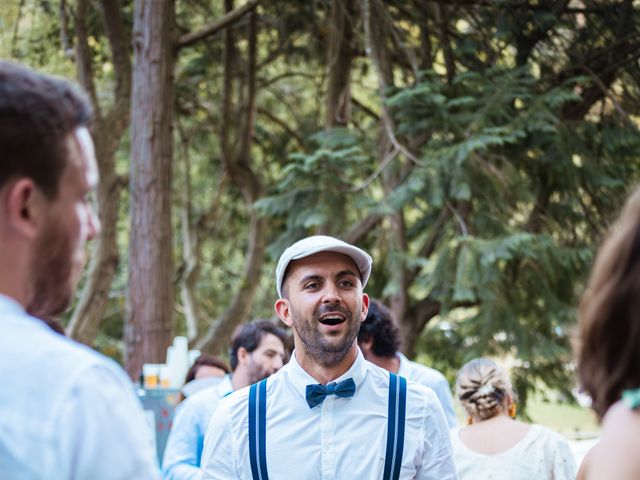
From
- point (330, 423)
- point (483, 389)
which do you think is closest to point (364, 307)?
point (330, 423)

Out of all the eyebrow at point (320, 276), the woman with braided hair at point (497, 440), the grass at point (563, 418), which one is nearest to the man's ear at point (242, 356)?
the woman with braided hair at point (497, 440)

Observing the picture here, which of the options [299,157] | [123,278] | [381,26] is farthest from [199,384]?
[123,278]

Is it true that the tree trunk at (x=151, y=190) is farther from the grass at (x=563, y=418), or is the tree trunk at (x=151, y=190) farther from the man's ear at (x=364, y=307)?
the grass at (x=563, y=418)

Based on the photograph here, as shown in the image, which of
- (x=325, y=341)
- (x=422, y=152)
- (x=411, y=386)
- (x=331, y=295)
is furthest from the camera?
(x=422, y=152)

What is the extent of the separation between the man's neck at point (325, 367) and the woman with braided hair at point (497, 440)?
1.57m

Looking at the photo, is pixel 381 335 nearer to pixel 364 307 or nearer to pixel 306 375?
pixel 364 307

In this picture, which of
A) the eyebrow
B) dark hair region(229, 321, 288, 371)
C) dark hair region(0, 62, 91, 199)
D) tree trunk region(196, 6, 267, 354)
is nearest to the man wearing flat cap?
the eyebrow

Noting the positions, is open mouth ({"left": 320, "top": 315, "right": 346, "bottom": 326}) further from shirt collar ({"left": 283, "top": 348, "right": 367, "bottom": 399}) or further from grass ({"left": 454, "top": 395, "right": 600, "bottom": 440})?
grass ({"left": 454, "top": 395, "right": 600, "bottom": 440})

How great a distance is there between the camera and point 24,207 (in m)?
1.49

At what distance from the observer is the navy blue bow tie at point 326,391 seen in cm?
339

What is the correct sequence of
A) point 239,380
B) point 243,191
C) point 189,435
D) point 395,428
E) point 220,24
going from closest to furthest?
point 395,428
point 189,435
point 239,380
point 220,24
point 243,191

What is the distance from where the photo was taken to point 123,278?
65.2ft

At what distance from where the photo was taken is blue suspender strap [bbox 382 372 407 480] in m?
3.25

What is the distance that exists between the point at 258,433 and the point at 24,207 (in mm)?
1998
